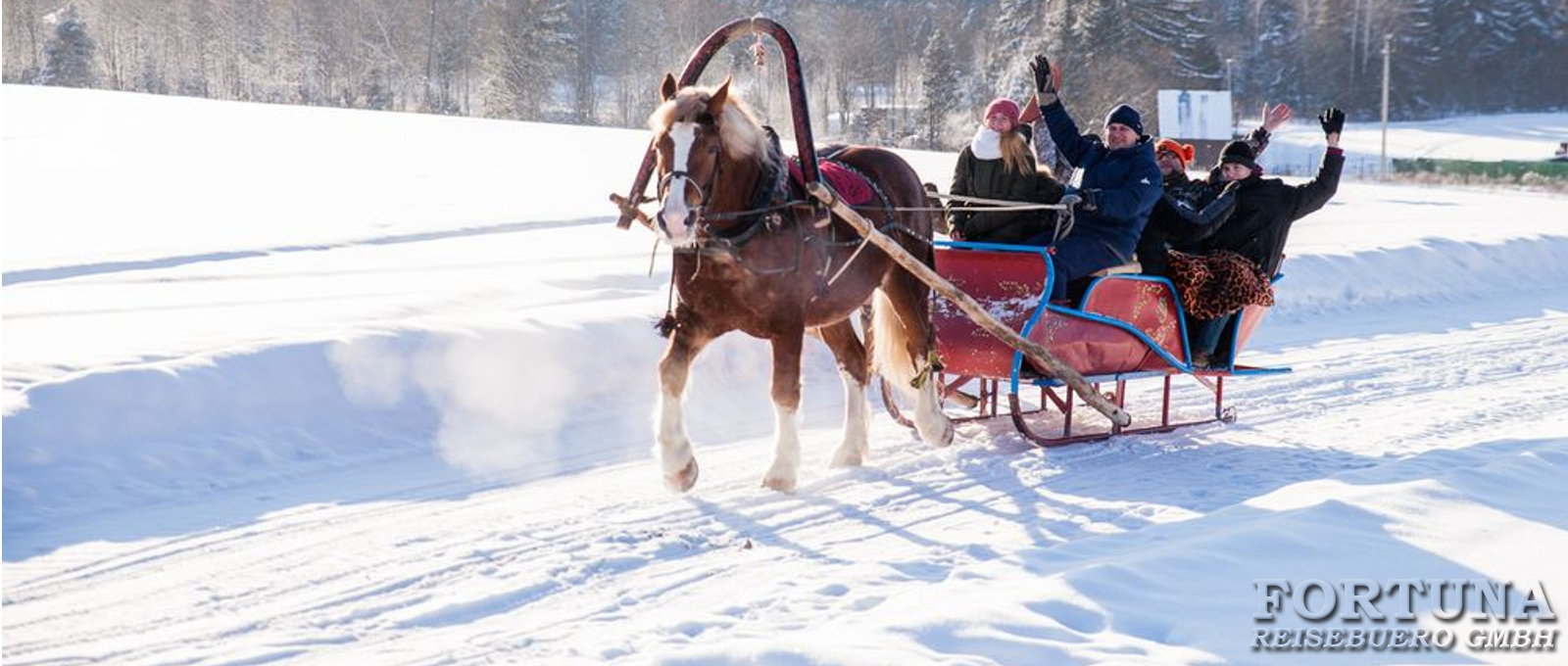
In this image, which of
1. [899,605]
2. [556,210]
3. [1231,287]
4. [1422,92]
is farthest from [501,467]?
[1422,92]

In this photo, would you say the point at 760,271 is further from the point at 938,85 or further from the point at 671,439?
the point at 938,85

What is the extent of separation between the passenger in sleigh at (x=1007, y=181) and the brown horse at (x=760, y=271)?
0.71 meters

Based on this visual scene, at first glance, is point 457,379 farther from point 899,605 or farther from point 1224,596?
point 1224,596

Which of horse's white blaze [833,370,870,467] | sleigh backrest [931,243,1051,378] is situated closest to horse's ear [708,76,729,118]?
horse's white blaze [833,370,870,467]

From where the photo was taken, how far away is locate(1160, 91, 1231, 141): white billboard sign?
40688 mm

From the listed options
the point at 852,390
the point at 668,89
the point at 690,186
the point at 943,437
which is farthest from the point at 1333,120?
the point at 690,186

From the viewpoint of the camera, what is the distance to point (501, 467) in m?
7.00

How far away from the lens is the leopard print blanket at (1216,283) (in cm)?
813

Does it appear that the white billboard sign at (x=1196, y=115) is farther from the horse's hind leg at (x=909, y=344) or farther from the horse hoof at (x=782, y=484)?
the horse hoof at (x=782, y=484)

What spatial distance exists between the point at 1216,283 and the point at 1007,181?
1.37 meters

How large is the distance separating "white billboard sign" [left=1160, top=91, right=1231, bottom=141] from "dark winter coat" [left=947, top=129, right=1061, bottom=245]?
34.1 metres

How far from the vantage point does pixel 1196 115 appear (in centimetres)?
4122

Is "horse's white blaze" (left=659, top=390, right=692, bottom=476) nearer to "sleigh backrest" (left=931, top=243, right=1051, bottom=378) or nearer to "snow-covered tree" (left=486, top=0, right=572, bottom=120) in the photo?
"sleigh backrest" (left=931, top=243, right=1051, bottom=378)

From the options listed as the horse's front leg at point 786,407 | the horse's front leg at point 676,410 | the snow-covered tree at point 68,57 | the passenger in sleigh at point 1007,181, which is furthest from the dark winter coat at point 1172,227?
the snow-covered tree at point 68,57
